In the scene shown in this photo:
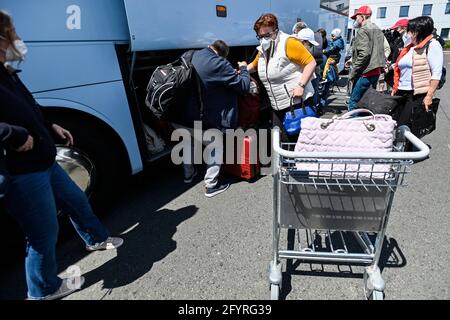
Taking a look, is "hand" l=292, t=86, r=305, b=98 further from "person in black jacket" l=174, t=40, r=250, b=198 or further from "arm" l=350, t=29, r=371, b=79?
"arm" l=350, t=29, r=371, b=79

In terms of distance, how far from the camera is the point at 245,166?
3.51 m

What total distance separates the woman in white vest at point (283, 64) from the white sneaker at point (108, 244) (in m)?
1.81

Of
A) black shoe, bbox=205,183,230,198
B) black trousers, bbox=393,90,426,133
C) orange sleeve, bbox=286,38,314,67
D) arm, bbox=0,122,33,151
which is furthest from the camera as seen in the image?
black trousers, bbox=393,90,426,133

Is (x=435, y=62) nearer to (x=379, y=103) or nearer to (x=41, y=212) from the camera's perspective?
(x=379, y=103)

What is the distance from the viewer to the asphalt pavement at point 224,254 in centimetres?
207

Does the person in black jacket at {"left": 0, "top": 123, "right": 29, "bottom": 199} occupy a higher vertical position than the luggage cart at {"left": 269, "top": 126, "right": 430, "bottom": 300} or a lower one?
higher

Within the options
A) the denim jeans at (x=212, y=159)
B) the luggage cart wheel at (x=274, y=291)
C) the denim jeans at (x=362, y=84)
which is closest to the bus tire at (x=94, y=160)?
the denim jeans at (x=212, y=159)

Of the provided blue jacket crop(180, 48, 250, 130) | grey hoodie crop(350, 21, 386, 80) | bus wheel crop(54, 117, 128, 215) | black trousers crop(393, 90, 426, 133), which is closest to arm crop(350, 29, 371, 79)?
grey hoodie crop(350, 21, 386, 80)

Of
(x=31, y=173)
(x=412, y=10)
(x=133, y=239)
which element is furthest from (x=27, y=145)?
(x=412, y=10)

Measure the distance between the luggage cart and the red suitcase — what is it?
159 centimetres

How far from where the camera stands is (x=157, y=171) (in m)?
3.96

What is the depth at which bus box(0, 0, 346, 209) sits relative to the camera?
6.80 feet

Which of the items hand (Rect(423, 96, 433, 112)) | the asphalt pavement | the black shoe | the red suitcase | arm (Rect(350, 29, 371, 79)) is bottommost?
the asphalt pavement
